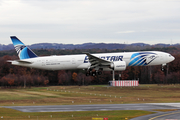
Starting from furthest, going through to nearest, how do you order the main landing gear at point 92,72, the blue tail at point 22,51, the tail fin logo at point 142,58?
the blue tail at point 22,51 → the tail fin logo at point 142,58 → the main landing gear at point 92,72

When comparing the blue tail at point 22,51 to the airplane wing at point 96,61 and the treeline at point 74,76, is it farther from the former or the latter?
the treeline at point 74,76

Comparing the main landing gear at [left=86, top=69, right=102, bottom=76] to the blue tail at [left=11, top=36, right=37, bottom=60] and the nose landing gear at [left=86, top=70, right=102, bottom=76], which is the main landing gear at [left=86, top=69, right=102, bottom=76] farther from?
the blue tail at [left=11, top=36, right=37, bottom=60]

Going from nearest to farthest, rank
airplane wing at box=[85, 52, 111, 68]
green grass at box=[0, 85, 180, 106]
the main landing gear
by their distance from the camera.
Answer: green grass at box=[0, 85, 180, 106]
airplane wing at box=[85, 52, 111, 68]
the main landing gear

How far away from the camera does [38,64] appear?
71562 mm

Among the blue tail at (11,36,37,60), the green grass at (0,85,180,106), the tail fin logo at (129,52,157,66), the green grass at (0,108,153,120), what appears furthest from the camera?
the blue tail at (11,36,37,60)

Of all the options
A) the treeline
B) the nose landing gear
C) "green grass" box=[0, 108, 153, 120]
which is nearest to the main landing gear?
the nose landing gear

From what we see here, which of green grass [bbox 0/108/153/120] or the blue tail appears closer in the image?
green grass [bbox 0/108/153/120]

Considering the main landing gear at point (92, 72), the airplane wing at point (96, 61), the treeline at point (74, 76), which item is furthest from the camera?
the treeline at point (74, 76)

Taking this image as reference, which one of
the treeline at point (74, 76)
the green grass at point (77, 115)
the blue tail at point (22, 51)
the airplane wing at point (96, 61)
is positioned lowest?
the green grass at point (77, 115)

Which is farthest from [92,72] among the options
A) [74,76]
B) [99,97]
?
[74,76]

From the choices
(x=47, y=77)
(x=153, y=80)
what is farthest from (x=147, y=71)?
(x=47, y=77)

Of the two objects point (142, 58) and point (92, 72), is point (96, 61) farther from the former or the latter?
point (142, 58)

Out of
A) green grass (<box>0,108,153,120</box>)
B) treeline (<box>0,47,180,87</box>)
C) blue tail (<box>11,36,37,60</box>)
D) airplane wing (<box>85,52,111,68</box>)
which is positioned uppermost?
blue tail (<box>11,36,37,60</box>)

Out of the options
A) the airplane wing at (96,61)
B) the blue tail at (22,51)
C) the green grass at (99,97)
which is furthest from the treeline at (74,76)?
the airplane wing at (96,61)
